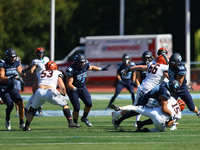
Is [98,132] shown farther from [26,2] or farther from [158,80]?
[26,2]

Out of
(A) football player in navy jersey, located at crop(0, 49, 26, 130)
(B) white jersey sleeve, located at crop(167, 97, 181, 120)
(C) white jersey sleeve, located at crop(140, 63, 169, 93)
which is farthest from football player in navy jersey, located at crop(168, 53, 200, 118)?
(A) football player in navy jersey, located at crop(0, 49, 26, 130)

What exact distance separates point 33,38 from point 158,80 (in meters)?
28.9

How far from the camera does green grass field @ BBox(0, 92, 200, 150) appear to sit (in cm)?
859

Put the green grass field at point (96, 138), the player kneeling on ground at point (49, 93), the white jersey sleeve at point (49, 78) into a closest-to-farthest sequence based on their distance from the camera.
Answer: the green grass field at point (96, 138), the player kneeling on ground at point (49, 93), the white jersey sleeve at point (49, 78)

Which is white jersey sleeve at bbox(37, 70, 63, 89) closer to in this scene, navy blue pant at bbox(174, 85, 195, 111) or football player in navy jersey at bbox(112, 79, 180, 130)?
football player in navy jersey at bbox(112, 79, 180, 130)

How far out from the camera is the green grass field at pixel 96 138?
8586mm

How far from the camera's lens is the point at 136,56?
88.3ft

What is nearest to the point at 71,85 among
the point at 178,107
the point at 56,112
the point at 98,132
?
the point at 98,132

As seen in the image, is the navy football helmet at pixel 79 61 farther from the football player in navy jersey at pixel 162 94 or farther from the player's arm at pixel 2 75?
the player's arm at pixel 2 75

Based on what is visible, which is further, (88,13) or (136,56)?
(88,13)

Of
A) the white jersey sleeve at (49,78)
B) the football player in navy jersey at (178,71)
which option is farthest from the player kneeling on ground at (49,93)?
the football player in navy jersey at (178,71)

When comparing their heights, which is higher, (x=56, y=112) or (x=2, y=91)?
(x=2, y=91)

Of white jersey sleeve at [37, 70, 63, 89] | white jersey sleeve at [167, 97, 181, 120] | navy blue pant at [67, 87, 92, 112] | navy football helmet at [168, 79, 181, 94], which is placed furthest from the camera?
navy blue pant at [67, 87, 92, 112]

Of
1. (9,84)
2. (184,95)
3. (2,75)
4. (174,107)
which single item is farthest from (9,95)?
(184,95)
